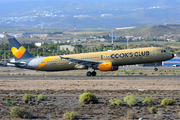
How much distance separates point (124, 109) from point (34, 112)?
723 cm

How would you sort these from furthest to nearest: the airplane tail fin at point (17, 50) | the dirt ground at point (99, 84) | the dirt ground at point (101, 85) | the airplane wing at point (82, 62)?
the airplane tail fin at point (17, 50) → the airplane wing at point (82, 62) → the dirt ground at point (99, 84) → the dirt ground at point (101, 85)

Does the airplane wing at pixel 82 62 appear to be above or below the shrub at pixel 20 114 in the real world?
above

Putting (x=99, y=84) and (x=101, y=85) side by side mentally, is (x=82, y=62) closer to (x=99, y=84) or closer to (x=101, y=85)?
(x=99, y=84)

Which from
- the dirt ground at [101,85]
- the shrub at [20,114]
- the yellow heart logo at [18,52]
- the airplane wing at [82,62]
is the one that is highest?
the yellow heart logo at [18,52]

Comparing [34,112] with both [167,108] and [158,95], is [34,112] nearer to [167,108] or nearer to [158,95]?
[167,108]

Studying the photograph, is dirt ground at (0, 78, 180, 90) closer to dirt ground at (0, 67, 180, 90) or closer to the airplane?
dirt ground at (0, 67, 180, 90)

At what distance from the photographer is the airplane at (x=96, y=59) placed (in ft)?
153

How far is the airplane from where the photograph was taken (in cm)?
4678

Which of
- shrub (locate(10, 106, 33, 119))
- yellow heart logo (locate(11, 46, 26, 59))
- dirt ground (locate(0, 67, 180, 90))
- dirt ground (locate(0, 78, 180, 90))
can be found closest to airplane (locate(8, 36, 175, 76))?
yellow heart logo (locate(11, 46, 26, 59))

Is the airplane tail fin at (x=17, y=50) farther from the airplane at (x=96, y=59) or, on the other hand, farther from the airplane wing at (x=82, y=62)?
the airplane wing at (x=82, y=62)

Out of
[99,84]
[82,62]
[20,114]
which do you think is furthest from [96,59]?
[20,114]

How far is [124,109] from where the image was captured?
23.2 m

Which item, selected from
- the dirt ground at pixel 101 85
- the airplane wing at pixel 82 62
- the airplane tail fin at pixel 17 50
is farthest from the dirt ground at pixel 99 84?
the airplane tail fin at pixel 17 50

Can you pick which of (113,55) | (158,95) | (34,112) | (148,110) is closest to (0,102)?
(34,112)
